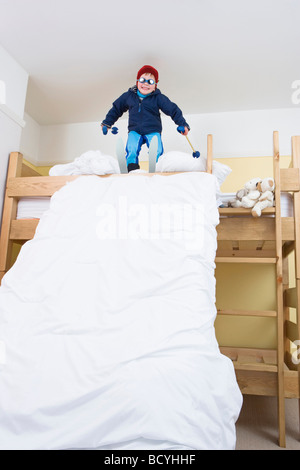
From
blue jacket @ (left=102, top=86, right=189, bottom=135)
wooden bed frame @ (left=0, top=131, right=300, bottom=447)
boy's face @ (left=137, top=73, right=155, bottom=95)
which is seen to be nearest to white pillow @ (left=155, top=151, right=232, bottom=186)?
wooden bed frame @ (left=0, top=131, right=300, bottom=447)

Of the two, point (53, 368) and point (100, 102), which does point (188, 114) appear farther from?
point (53, 368)

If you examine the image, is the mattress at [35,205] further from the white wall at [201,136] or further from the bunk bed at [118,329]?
the white wall at [201,136]

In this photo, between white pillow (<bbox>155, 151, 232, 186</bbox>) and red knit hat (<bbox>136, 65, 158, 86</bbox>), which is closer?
white pillow (<bbox>155, 151, 232, 186</bbox>)

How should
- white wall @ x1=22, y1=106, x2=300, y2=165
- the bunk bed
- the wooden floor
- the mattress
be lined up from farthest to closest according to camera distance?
white wall @ x1=22, y1=106, x2=300, y2=165 < the mattress < the wooden floor < the bunk bed

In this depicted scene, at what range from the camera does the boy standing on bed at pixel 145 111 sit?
2.13 meters

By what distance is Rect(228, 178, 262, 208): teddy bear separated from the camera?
1776mm

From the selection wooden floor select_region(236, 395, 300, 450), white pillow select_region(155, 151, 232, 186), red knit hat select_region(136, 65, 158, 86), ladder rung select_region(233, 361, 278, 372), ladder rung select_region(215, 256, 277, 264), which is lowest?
wooden floor select_region(236, 395, 300, 450)

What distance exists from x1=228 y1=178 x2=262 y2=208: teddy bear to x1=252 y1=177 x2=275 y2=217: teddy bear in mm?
27

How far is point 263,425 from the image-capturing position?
1712 mm

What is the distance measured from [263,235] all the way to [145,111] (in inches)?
40.8

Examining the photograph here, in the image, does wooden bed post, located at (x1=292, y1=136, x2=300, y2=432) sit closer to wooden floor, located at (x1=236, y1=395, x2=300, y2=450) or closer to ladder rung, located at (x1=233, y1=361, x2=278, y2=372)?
ladder rung, located at (x1=233, y1=361, x2=278, y2=372)

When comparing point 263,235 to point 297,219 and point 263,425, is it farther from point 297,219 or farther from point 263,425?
point 263,425

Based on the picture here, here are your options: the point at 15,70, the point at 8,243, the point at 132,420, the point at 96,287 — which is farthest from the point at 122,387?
the point at 15,70

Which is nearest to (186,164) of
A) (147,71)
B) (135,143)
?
(135,143)
